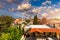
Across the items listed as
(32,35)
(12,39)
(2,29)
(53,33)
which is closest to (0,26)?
(2,29)

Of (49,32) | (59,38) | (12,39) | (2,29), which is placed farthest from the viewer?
(2,29)

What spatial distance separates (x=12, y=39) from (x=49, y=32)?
4.79m

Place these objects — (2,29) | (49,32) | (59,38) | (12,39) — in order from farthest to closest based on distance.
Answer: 1. (2,29)
2. (12,39)
3. (49,32)
4. (59,38)

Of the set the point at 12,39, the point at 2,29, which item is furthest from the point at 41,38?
the point at 2,29

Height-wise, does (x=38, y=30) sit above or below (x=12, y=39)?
above

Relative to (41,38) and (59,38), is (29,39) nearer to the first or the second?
(41,38)

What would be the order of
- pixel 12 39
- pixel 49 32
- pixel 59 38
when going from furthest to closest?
1. pixel 12 39
2. pixel 49 32
3. pixel 59 38

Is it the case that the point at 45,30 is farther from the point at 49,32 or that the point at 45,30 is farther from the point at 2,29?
the point at 2,29

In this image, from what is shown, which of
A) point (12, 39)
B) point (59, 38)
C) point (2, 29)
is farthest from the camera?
point (2, 29)

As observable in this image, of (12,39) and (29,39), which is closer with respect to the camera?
(29,39)

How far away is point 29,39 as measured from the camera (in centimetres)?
1594

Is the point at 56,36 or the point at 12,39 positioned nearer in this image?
the point at 56,36

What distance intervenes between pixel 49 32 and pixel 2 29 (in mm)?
13191

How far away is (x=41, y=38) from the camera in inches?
602
